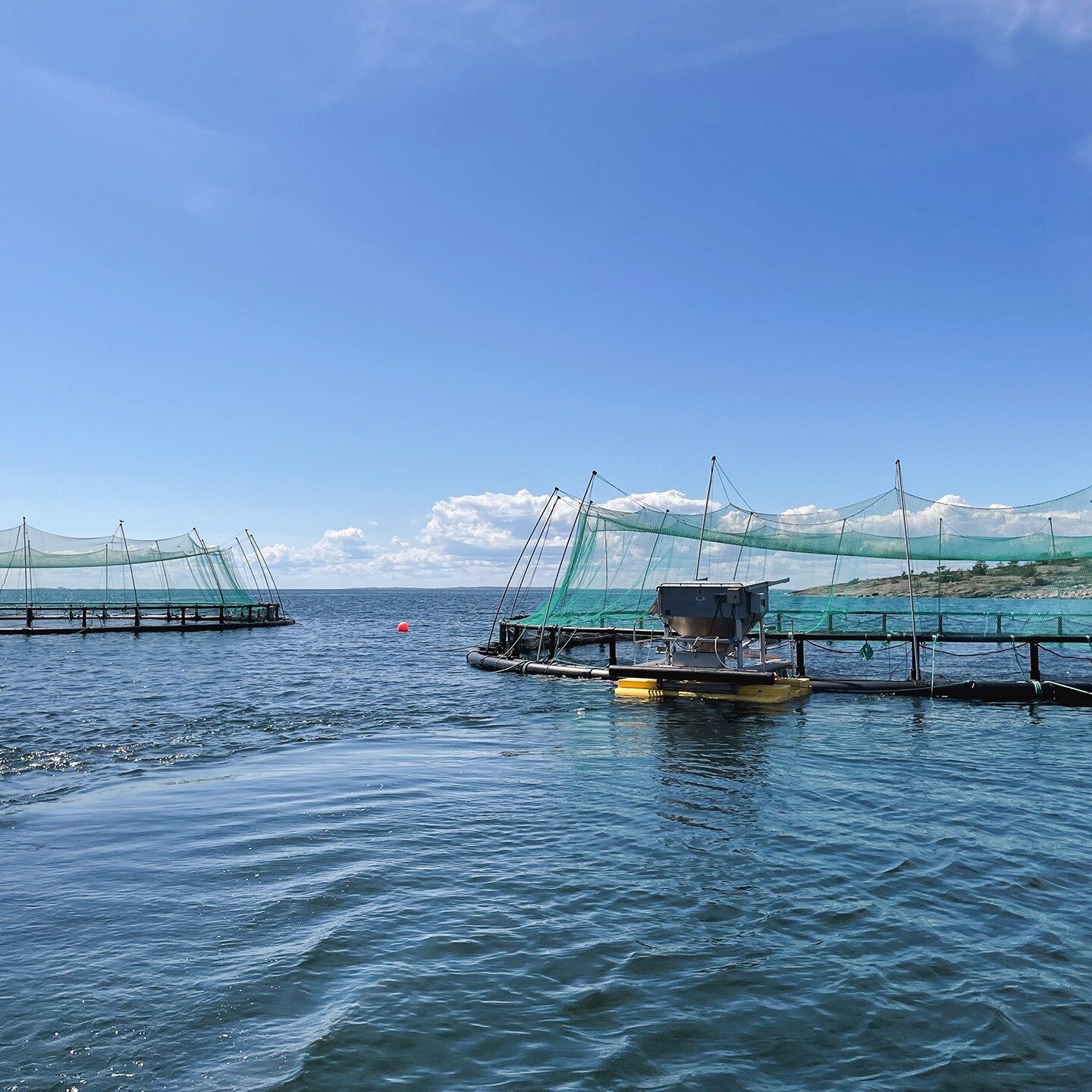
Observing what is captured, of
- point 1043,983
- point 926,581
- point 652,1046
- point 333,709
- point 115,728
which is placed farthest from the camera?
point 926,581

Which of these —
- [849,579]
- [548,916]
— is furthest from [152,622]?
[548,916]

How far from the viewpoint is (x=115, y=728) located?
70.8 feet

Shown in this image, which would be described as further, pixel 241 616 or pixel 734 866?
pixel 241 616

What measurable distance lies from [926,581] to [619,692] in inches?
668

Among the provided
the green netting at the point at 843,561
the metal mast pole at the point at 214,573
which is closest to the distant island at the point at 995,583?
the green netting at the point at 843,561

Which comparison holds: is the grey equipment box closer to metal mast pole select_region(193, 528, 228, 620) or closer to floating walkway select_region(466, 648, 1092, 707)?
floating walkway select_region(466, 648, 1092, 707)

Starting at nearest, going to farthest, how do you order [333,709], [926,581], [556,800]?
[556,800], [333,709], [926,581]

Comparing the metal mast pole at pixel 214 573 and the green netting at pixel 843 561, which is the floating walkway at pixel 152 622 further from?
the green netting at pixel 843 561

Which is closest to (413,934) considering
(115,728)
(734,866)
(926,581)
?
(734,866)

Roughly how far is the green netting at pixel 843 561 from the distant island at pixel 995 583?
0.06m

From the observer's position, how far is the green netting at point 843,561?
1169 inches

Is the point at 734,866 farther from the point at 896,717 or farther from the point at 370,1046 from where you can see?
the point at 896,717

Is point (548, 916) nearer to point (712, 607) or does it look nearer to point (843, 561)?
point (712, 607)

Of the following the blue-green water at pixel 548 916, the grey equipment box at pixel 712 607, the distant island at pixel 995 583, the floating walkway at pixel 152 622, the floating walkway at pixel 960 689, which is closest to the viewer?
the blue-green water at pixel 548 916
